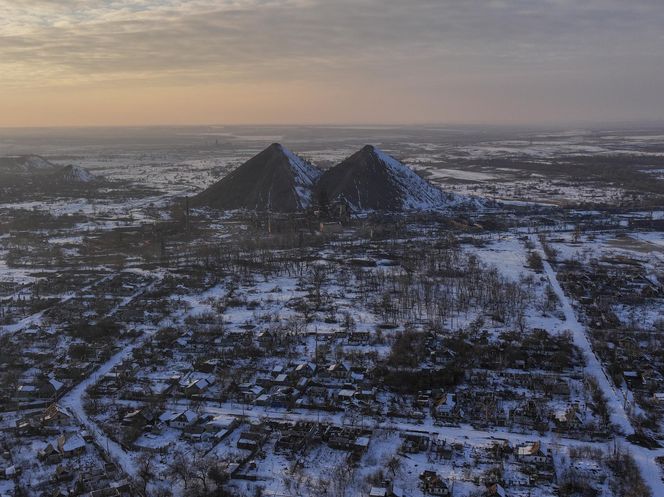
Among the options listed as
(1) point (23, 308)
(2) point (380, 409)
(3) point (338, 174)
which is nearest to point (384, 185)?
(3) point (338, 174)

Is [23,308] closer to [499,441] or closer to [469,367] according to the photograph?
[469,367]

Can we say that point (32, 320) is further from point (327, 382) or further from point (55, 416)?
point (327, 382)

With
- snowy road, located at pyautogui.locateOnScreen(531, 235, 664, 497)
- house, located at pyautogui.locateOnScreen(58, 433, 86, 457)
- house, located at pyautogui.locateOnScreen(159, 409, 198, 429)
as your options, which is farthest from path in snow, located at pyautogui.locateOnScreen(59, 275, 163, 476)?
snowy road, located at pyautogui.locateOnScreen(531, 235, 664, 497)

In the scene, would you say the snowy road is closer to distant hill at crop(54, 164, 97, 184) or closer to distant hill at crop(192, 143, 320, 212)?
distant hill at crop(192, 143, 320, 212)

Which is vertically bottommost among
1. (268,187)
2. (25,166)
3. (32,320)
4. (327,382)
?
(327,382)

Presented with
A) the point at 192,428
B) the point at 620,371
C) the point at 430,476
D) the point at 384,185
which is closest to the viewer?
the point at 430,476

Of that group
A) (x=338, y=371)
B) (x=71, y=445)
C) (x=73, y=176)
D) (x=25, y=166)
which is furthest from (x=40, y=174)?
(x=71, y=445)
